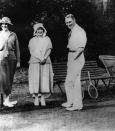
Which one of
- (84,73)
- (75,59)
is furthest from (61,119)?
(84,73)

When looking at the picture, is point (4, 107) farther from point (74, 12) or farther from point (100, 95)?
point (74, 12)

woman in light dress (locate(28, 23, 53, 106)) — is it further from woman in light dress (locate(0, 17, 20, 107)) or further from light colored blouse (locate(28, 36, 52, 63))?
woman in light dress (locate(0, 17, 20, 107))

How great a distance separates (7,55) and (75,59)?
144 cm

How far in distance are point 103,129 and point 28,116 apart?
1.95 meters

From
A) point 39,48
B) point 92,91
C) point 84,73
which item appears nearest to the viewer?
point 39,48

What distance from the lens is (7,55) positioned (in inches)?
387

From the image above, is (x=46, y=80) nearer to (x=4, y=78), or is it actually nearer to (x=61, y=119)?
(x=4, y=78)

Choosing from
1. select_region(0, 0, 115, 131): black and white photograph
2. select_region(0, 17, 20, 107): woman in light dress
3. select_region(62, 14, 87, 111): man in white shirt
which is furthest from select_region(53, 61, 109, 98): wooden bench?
select_region(0, 17, 20, 107): woman in light dress

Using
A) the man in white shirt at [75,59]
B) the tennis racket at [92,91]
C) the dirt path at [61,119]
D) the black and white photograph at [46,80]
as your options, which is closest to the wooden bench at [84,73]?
the black and white photograph at [46,80]

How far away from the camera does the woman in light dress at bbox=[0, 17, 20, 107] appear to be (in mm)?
9852

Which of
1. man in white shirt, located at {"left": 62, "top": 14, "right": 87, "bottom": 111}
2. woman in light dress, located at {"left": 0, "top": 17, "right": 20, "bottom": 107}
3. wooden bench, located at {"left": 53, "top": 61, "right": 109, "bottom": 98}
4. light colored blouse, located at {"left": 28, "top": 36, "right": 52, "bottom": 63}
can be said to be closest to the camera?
man in white shirt, located at {"left": 62, "top": 14, "right": 87, "bottom": 111}

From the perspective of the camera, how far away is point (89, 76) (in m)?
11.7

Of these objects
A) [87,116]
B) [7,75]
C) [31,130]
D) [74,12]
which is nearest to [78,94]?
[87,116]

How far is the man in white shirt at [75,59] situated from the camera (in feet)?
31.9
